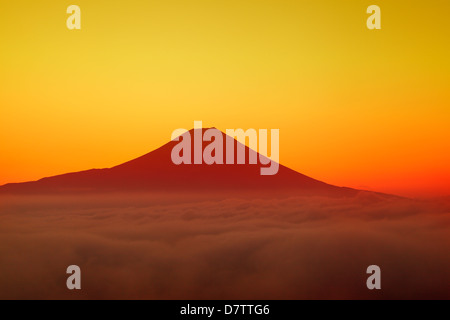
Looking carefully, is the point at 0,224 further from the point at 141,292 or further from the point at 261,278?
the point at 261,278

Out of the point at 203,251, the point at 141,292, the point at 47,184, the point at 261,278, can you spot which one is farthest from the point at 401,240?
the point at 47,184

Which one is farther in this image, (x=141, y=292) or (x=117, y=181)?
(x=117, y=181)

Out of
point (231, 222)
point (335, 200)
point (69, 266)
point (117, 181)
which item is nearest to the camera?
point (69, 266)

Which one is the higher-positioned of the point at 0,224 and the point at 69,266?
the point at 0,224

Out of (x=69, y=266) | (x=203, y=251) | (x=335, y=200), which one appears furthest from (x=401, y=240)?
(x=69, y=266)

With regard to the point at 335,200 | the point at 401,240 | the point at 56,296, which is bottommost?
the point at 56,296

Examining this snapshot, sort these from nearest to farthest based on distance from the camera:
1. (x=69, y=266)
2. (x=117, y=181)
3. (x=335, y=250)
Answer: (x=69, y=266), (x=335, y=250), (x=117, y=181)
